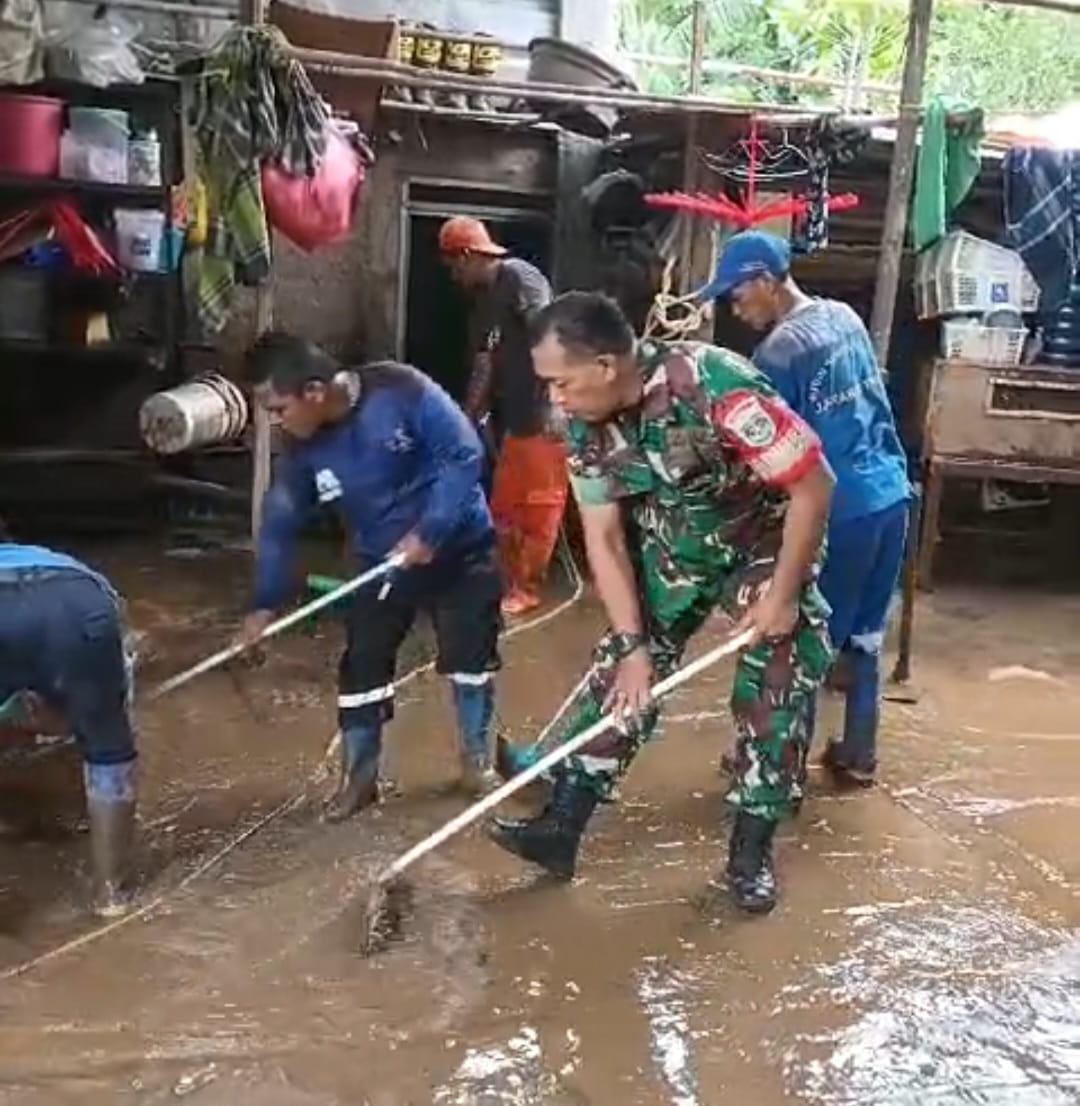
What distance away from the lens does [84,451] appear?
814 cm

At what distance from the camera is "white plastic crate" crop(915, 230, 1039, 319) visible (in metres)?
7.95

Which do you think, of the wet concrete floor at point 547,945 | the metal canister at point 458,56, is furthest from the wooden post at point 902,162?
the metal canister at point 458,56

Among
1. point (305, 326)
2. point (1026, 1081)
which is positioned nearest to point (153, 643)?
point (305, 326)

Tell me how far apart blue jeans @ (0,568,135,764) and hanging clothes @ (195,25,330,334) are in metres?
2.40

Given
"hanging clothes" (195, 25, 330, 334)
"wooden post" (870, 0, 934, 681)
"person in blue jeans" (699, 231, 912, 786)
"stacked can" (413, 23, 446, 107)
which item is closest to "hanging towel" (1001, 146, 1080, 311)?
"wooden post" (870, 0, 934, 681)

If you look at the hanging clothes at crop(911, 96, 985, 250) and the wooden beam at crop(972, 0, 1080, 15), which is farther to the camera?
the hanging clothes at crop(911, 96, 985, 250)

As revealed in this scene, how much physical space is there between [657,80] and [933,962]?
8403 mm

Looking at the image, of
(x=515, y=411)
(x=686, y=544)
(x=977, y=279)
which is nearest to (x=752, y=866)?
(x=686, y=544)

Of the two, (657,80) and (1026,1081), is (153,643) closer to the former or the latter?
(1026,1081)

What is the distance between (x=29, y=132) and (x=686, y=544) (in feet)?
15.0

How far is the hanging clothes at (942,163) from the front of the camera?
23.2ft

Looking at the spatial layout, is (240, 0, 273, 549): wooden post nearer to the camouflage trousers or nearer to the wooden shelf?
the wooden shelf

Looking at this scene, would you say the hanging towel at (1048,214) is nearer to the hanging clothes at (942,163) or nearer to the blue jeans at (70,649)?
the hanging clothes at (942,163)

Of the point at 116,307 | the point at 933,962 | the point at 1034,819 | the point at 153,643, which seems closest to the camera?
the point at 933,962
